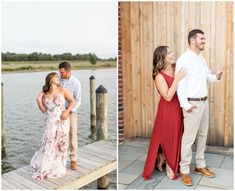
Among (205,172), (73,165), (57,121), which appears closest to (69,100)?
(57,121)

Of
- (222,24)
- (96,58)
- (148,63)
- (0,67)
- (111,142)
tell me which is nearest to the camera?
(0,67)

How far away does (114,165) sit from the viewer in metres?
4.02

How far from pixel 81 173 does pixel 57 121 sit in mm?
588

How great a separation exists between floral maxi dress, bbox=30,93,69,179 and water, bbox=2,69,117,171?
0.21 ft

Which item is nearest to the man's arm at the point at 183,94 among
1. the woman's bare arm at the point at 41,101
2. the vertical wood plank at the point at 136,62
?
the woman's bare arm at the point at 41,101

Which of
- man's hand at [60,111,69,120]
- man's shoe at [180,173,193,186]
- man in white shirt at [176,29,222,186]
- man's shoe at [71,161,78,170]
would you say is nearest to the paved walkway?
man's shoe at [180,173,193,186]

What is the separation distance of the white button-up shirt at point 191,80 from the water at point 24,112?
2.43ft

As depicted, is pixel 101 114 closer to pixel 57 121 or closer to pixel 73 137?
pixel 73 137

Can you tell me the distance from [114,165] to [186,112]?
95 centimetres

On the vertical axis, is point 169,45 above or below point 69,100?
above

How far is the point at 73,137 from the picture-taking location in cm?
360

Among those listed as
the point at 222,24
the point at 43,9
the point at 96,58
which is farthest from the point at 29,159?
the point at 222,24

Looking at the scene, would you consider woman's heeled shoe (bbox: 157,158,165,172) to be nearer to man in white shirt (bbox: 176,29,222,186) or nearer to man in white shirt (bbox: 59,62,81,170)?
man in white shirt (bbox: 176,29,222,186)

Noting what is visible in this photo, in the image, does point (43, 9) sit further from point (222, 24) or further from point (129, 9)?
point (222, 24)
